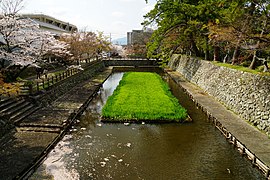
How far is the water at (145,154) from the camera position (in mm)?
9141

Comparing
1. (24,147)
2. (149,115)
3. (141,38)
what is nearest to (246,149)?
(149,115)

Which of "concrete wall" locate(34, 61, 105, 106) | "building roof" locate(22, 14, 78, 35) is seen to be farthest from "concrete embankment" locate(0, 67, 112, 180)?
"building roof" locate(22, 14, 78, 35)

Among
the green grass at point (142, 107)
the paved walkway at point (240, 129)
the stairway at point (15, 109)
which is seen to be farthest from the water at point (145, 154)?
the stairway at point (15, 109)

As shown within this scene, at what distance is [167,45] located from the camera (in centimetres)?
3388

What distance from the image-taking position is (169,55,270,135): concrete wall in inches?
510

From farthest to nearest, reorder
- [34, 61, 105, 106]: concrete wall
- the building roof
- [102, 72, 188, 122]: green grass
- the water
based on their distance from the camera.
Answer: the building roof → [34, 61, 105, 106]: concrete wall → [102, 72, 188, 122]: green grass → the water

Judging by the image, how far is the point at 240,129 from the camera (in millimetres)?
12906

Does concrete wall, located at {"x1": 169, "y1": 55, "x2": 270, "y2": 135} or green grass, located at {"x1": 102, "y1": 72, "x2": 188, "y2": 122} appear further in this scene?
green grass, located at {"x1": 102, "y1": 72, "x2": 188, "y2": 122}

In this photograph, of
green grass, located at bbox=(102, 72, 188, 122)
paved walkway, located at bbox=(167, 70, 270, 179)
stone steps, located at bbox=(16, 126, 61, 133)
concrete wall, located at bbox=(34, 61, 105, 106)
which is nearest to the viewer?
paved walkway, located at bbox=(167, 70, 270, 179)

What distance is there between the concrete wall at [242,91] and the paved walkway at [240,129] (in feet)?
1.47

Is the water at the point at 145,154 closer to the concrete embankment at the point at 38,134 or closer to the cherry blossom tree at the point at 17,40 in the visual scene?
the concrete embankment at the point at 38,134

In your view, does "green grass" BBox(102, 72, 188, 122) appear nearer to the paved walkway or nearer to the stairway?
the paved walkway

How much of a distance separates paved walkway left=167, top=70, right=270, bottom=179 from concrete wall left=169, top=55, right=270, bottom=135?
0.45 meters

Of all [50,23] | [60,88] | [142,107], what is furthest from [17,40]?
[50,23]
